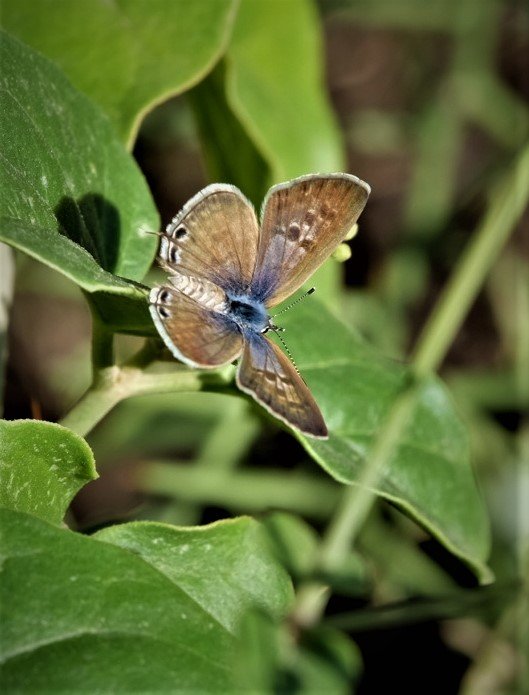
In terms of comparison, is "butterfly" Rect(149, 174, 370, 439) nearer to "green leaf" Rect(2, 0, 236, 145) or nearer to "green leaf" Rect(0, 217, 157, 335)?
"green leaf" Rect(0, 217, 157, 335)

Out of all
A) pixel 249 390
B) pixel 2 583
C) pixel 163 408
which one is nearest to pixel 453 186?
pixel 163 408

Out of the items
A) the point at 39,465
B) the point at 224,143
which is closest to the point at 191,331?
the point at 39,465

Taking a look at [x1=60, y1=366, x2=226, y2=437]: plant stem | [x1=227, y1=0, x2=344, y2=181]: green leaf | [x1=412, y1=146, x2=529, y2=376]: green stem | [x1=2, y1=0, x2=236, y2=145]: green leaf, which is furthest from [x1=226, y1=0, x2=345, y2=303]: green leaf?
[x1=60, y1=366, x2=226, y2=437]: plant stem

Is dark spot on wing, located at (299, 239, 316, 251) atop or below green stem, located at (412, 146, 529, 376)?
atop

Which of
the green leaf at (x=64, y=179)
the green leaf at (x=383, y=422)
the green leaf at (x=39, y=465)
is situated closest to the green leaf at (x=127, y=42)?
the green leaf at (x=64, y=179)

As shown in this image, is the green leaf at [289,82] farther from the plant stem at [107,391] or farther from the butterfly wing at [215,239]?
the plant stem at [107,391]

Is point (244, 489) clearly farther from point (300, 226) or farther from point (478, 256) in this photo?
point (300, 226)
